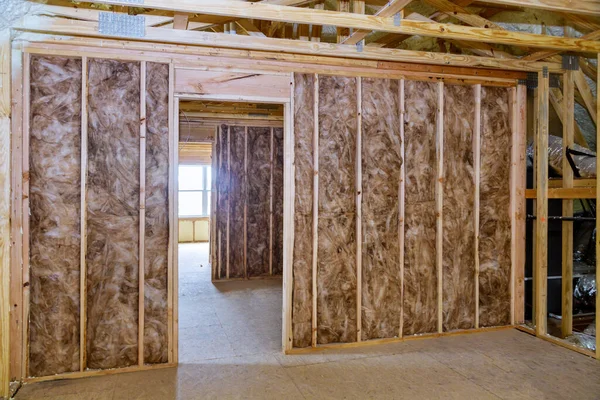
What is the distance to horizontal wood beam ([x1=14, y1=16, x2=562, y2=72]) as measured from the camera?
304 centimetres

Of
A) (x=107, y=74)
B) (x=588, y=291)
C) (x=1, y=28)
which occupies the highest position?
(x=1, y=28)

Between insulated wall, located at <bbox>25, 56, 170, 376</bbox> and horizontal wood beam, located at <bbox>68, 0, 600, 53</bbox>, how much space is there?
952 mm

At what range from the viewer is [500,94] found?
430 centimetres

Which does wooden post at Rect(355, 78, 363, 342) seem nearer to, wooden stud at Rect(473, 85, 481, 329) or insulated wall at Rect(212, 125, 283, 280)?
wooden stud at Rect(473, 85, 481, 329)

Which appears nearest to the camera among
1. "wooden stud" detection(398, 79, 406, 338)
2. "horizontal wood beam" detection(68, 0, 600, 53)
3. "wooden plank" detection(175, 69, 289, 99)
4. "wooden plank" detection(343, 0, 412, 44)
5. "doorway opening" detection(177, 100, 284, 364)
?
"horizontal wood beam" detection(68, 0, 600, 53)

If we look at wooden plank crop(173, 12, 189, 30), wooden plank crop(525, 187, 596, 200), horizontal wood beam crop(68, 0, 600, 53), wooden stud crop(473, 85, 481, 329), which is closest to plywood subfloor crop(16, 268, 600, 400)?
wooden stud crop(473, 85, 481, 329)

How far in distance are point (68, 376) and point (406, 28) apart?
3817mm

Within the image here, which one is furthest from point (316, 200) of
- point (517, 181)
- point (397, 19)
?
point (517, 181)

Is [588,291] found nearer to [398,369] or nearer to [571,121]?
[571,121]

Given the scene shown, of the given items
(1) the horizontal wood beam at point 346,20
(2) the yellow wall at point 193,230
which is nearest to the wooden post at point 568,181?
(1) the horizontal wood beam at point 346,20

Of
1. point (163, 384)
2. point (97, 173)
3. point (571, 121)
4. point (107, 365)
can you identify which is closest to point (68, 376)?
point (107, 365)

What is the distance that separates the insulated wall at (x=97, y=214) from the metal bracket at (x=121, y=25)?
280 millimetres

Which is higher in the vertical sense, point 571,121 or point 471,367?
point 571,121

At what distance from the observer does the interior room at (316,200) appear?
3.11 metres
